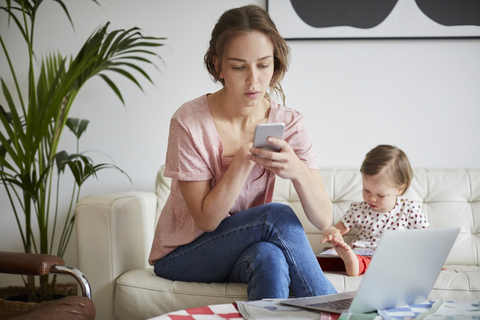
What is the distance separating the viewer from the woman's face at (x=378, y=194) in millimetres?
1780

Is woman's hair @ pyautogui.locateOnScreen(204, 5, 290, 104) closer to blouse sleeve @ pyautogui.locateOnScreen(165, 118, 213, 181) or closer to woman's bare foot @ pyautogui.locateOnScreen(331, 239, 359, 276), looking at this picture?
blouse sleeve @ pyautogui.locateOnScreen(165, 118, 213, 181)

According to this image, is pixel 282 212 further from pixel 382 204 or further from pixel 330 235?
pixel 382 204

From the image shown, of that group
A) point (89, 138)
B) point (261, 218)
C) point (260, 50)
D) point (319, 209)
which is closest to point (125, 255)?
point (261, 218)

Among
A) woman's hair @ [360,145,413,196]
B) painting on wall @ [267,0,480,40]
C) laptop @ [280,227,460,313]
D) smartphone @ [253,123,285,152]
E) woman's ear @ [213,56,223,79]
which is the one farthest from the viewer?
painting on wall @ [267,0,480,40]

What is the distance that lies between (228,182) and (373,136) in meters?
→ 1.34

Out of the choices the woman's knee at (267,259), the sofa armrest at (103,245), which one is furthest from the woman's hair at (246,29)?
the sofa armrest at (103,245)

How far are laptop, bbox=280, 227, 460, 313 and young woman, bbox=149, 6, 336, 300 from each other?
33cm

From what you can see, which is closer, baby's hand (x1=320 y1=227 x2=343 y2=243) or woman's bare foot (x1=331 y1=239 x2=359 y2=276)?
baby's hand (x1=320 y1=227 x2=343 y2=243)

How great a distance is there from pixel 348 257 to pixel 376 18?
1.39 m

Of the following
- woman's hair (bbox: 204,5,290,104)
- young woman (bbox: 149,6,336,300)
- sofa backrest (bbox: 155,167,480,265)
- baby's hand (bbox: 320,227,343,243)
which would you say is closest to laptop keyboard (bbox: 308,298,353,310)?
young woman (bbox: 149,6,336,300)

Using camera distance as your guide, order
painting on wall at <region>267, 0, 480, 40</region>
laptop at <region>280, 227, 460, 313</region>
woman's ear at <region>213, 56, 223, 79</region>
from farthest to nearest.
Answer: painting on wall at <region>267, 0, 480, 40</region>
woman's ear at <region>213, 56, 223, 79</region>
laptop at <region>280, 227, 460, 313</region>

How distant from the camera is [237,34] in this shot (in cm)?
125

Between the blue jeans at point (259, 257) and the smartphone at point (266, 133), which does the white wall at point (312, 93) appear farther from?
the smartphone at point (266, 133)

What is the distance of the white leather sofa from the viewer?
55.5 inches
